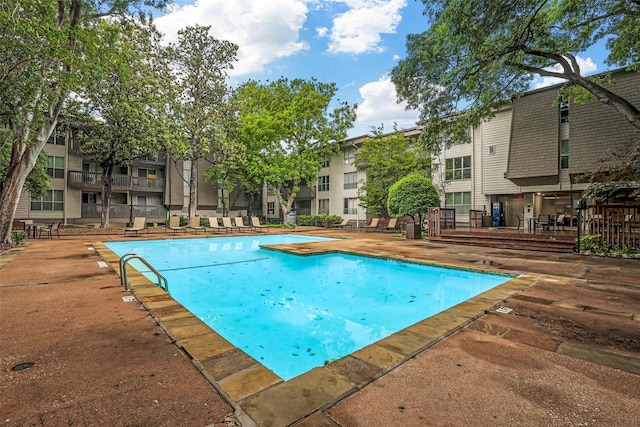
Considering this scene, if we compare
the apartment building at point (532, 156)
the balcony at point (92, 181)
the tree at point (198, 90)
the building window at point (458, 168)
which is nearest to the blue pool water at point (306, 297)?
the apartment building at point (532, 156)

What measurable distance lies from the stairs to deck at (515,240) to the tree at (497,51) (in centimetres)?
412

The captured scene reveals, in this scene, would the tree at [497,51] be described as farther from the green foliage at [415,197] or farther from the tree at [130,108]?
the tree at [130,108]

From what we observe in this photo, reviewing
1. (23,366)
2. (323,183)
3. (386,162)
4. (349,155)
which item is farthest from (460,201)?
(23,366)

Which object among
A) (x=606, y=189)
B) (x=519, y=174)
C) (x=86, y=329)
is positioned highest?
(x=519, y=174)

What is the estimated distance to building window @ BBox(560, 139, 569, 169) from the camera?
15.7m

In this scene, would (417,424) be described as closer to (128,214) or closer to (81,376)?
(81,376)

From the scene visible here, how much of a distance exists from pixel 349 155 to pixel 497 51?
18.3 meters

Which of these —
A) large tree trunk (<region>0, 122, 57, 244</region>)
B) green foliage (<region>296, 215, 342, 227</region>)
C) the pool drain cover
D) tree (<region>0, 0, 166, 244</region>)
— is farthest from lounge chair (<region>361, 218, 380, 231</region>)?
the pool drain cover

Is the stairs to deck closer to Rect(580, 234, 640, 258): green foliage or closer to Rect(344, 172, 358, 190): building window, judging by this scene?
Rect(580, 234, 640, 258): green foliage

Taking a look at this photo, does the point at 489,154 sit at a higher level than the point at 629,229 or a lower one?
higher

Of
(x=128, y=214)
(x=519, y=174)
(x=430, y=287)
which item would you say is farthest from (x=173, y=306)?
(x=128, y=214)

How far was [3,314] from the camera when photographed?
3.47 metres

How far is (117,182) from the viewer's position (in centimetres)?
2264

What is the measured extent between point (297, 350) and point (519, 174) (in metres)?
17.5
